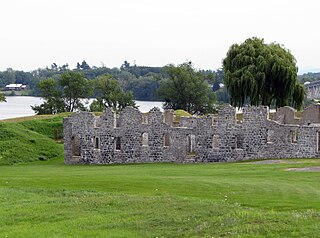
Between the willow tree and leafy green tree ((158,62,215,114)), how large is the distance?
32.5m

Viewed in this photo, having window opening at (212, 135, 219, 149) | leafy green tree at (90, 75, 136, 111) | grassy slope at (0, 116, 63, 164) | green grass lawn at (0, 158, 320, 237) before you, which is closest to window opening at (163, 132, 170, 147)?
window opening at (212, 135, 219, 149)

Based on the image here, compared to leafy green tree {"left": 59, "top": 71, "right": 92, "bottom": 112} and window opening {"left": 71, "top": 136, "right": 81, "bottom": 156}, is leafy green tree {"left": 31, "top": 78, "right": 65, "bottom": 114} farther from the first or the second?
window opening {"left": 71, "top": 136, "right": 81, "bottom": 156}

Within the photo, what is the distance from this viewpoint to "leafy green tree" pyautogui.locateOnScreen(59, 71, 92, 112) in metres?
98.4

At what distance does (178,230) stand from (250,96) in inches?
1728

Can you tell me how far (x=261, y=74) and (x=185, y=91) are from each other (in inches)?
1477

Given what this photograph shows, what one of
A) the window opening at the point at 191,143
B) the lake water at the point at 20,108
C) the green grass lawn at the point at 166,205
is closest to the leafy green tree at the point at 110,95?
the lake water at the point at 20,108

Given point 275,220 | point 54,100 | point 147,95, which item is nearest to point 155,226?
point 275,220

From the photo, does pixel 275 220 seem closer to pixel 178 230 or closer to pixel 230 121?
pixel 178 230

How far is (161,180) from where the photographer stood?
28.5 metres

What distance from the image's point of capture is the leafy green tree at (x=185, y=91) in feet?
310

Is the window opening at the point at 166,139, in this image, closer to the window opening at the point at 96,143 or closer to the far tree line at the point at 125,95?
the window opening at the point at 96,143

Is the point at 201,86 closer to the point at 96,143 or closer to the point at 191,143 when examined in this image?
the point at 96,143

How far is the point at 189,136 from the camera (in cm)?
4422

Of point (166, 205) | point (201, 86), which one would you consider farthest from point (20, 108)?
point (166, 205)
